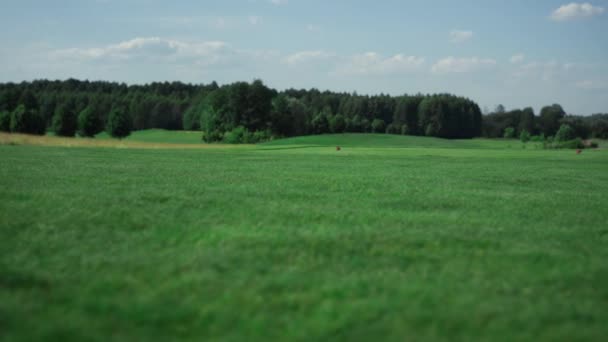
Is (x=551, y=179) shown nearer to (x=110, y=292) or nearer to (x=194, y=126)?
(x=110, y=292)

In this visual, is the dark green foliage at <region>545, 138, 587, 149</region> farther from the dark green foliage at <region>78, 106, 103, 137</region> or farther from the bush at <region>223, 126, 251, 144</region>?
the dark green foliage at <region>78, 106, 103, 137</region>

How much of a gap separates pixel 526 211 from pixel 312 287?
237 inches

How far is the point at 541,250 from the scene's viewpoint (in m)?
5.81

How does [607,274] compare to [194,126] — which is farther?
[194,126]

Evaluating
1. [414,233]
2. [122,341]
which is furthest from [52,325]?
[414,233]

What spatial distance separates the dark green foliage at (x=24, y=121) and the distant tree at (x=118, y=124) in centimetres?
1165

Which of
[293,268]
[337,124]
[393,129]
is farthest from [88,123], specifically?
[293,268]

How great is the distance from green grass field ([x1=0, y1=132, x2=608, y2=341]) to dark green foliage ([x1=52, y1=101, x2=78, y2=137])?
79.9 metres

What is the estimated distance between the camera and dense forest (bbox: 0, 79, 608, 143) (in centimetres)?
7938

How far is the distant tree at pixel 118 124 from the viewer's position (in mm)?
79188

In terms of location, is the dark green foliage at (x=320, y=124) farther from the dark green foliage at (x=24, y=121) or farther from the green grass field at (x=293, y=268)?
the green grass field at (x=293, y=268)

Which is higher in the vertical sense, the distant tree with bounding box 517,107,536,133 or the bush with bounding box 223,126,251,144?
the distant tree with bounding box 517,107,536,133

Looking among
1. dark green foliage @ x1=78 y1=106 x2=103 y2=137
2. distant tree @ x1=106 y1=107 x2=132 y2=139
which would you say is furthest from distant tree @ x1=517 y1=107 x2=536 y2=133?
dark green foliage @ x1=78 y1=106 x2=103 y2=137

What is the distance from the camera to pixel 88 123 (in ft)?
261
